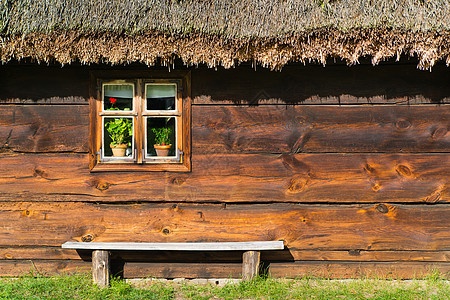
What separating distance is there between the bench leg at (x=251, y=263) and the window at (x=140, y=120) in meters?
0.92

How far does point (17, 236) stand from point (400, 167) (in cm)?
348

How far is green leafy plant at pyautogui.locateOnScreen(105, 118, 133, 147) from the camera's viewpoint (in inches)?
138

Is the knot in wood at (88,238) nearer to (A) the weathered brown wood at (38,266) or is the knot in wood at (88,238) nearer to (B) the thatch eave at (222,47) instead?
(A) the weathered brown wood at (38,266)

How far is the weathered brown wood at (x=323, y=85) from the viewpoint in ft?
11.2

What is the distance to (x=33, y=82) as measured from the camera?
350cm

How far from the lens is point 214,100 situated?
347 cm

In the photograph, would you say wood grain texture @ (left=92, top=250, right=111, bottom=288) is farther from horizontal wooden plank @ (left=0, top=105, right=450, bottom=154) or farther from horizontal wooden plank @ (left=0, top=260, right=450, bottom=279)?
horizontal wooden plank @ (left=0, top=105, right=450, bottom=154)

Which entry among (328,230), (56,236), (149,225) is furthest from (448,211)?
(56,236)

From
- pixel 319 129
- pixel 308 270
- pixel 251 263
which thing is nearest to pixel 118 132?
pixel 251 263

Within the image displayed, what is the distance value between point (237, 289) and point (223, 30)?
7.07 feet

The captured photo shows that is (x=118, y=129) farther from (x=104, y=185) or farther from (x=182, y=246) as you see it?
(x=182, y=246)

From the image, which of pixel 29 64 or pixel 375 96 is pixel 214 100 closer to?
pixel 375 96

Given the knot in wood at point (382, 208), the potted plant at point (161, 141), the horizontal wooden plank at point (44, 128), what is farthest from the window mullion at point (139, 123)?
the knot in wood at point (382, 208)

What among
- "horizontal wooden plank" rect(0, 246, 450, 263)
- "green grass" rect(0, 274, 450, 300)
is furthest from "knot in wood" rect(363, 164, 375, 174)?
"green grass" rect(0, 274, 450, 300)
